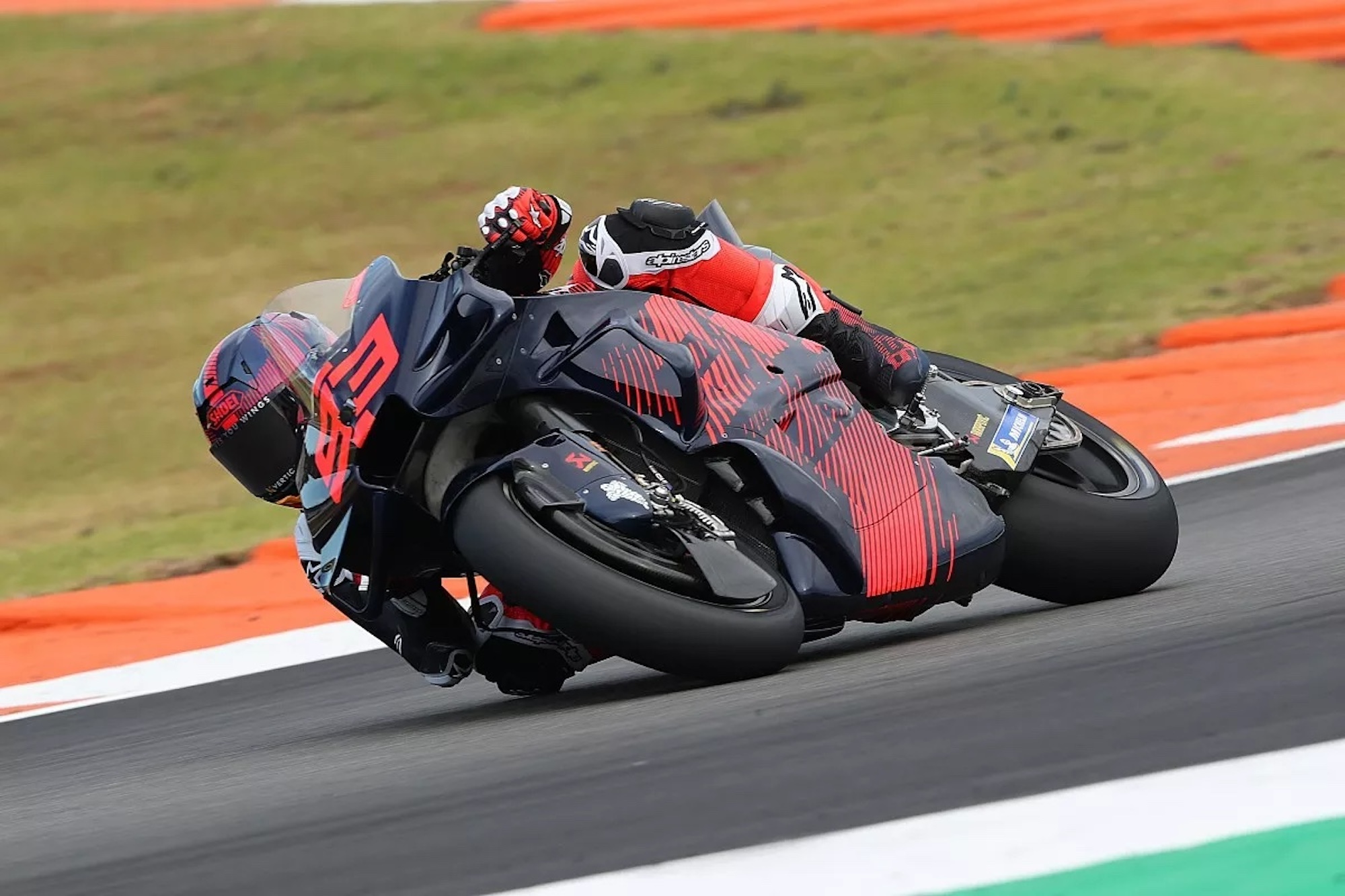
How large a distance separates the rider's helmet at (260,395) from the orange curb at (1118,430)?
255 centimetres

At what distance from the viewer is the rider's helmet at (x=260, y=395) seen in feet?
16.5

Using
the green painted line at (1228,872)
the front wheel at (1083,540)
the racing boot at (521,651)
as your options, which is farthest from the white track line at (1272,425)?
the green painted line at (1228,872)

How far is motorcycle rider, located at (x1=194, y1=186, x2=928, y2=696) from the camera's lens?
16.4 ft

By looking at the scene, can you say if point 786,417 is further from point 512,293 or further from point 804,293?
point 512,293

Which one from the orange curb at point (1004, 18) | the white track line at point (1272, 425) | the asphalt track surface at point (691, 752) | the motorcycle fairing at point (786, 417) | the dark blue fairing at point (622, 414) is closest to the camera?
the asphalt track surface at point (691, 752)

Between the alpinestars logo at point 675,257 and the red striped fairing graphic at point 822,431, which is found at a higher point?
the alpinestars logo at point 675,257

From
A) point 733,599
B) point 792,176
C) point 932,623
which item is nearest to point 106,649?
point 932,623

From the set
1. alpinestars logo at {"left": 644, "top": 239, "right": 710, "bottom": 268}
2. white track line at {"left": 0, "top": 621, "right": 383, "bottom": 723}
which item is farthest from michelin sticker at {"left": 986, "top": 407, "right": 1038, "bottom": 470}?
white track line at {"left": 0, "top": 621, "right": 383, "bottom": 723}

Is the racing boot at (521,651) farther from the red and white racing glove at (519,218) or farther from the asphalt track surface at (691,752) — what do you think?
the red and white racing glove at (519,218)

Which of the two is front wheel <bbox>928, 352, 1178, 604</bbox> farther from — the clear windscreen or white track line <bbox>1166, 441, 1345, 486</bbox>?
white track line <bbox>1166, 441, 1345, 486</bbox>

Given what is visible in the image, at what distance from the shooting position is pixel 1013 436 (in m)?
5.37

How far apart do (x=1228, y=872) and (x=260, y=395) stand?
3.10 m

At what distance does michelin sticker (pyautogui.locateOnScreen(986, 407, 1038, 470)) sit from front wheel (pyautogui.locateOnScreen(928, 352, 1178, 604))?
9 cm

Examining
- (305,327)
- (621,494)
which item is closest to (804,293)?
(621,494)
